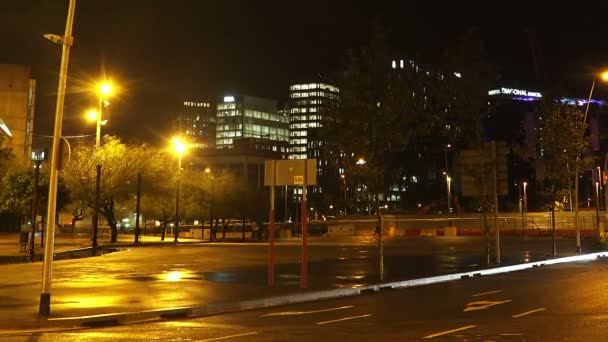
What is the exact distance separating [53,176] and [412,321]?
823 cm

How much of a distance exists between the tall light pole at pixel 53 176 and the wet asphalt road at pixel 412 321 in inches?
54.9

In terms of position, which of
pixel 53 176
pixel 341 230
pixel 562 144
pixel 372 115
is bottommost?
pixel 341 230

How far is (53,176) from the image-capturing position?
43.5 ft

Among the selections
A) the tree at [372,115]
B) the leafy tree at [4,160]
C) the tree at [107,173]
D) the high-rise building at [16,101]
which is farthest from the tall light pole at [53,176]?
the high-rise building at [16,101]

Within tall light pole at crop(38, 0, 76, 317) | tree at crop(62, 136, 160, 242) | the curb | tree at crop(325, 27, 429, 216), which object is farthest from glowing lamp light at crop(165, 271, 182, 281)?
tree at crop(62, 136, 160, 242)

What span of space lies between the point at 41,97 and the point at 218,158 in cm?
8268

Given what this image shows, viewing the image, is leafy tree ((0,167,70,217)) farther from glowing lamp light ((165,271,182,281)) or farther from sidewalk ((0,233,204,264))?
glowing lamp light ((165,271,182,281))

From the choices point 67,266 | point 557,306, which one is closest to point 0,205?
point 67,266

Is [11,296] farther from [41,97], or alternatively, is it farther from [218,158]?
[218,158]

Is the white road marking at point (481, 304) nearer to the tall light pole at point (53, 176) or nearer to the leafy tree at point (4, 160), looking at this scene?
the tall light pole at point (53, 176)

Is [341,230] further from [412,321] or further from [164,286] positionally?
[412,321]

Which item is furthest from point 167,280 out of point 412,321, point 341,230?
point 341,230

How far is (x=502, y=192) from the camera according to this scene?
95.0 ft

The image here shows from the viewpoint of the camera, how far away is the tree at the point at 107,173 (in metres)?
47.5
